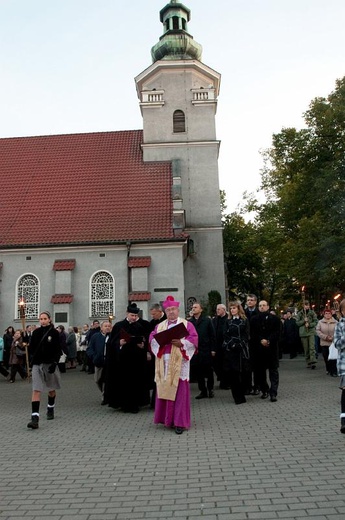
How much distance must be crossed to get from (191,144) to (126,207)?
572cm

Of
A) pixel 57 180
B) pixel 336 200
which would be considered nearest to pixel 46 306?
pixel 57 180

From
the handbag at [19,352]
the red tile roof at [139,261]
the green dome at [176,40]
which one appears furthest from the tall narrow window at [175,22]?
the handbag at [19,352]

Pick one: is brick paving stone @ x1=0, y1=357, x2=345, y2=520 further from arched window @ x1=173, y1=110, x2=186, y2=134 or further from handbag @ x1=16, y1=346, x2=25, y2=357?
arched window @ x1=173, y1=110, x2=186, y2=134

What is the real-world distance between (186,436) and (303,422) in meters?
1.87

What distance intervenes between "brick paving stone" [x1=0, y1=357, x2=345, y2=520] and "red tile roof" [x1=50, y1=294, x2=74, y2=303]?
1479 centimetres

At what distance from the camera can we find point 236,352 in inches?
416

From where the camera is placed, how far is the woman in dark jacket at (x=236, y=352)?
10.4 meters

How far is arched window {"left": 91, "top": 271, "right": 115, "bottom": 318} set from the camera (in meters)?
25.8

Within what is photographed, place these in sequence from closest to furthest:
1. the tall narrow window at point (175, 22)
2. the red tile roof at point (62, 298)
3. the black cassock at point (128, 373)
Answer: the black cassock at point (128, 373)
the red tile roof at point (62, 298)
the tall narrow window at point (175, 22)

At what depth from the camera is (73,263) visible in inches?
1018

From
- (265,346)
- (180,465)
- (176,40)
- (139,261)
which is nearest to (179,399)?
(180,465)

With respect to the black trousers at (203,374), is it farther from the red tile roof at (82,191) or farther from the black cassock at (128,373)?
the red tile roof at (82,191)

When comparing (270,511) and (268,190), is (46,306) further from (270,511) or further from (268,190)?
(270,511)

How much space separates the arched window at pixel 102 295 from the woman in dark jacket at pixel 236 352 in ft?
50.8
